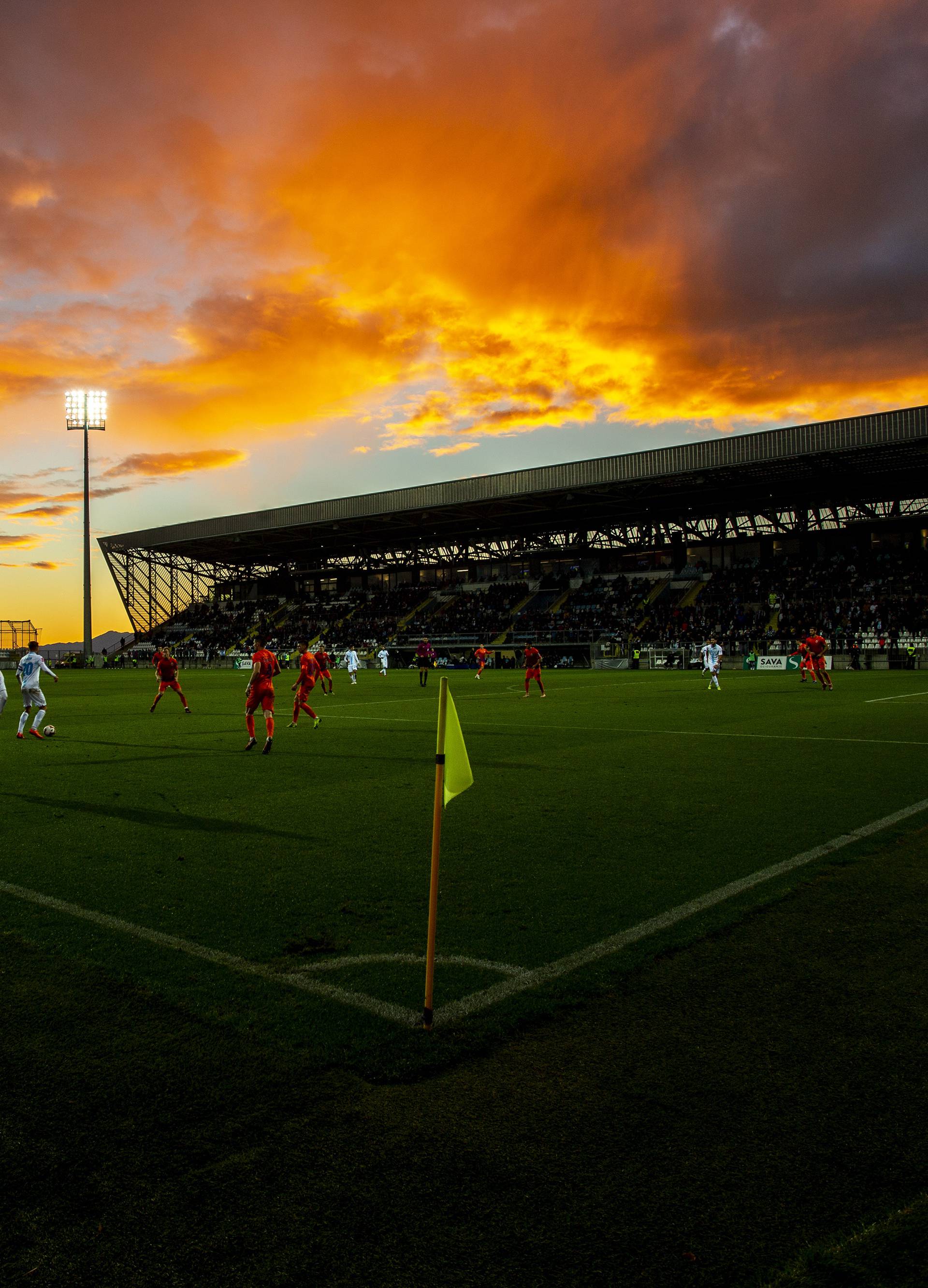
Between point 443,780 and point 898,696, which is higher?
point 443,780

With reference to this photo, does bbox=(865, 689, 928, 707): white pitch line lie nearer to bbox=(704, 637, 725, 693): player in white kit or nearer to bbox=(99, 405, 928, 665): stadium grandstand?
bbox=(704, 637, 725, 693): player in white kit

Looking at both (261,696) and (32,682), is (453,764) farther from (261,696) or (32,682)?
(32,682)

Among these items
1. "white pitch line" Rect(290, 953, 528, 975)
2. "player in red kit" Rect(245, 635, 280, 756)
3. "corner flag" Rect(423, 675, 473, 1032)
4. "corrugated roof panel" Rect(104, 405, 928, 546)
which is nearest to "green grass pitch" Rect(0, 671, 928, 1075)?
"white pitch line" Rect(290, 953, 528, 975)

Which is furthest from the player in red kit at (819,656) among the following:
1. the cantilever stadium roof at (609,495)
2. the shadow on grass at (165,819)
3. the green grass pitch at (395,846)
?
the shadow on grass at (165,819)

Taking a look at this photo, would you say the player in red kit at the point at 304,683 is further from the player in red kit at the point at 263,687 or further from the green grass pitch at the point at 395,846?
the player in red kit at the point at 263,687

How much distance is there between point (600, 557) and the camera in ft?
227

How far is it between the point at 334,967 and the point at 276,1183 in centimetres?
186

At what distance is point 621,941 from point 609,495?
173ft

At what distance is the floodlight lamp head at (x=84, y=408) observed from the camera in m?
57.2

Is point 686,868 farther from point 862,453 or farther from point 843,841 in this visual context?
point 862,453

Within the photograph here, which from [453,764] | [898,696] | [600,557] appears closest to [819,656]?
[898,696]

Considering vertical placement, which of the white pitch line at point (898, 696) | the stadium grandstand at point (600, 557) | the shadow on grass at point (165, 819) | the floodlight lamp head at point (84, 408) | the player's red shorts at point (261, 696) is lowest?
the shadow on grass at point (165, 819)

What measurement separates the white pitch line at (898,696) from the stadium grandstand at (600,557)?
20581 mm

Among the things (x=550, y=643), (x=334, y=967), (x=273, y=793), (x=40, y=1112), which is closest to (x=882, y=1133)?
(x=334, y=967)
